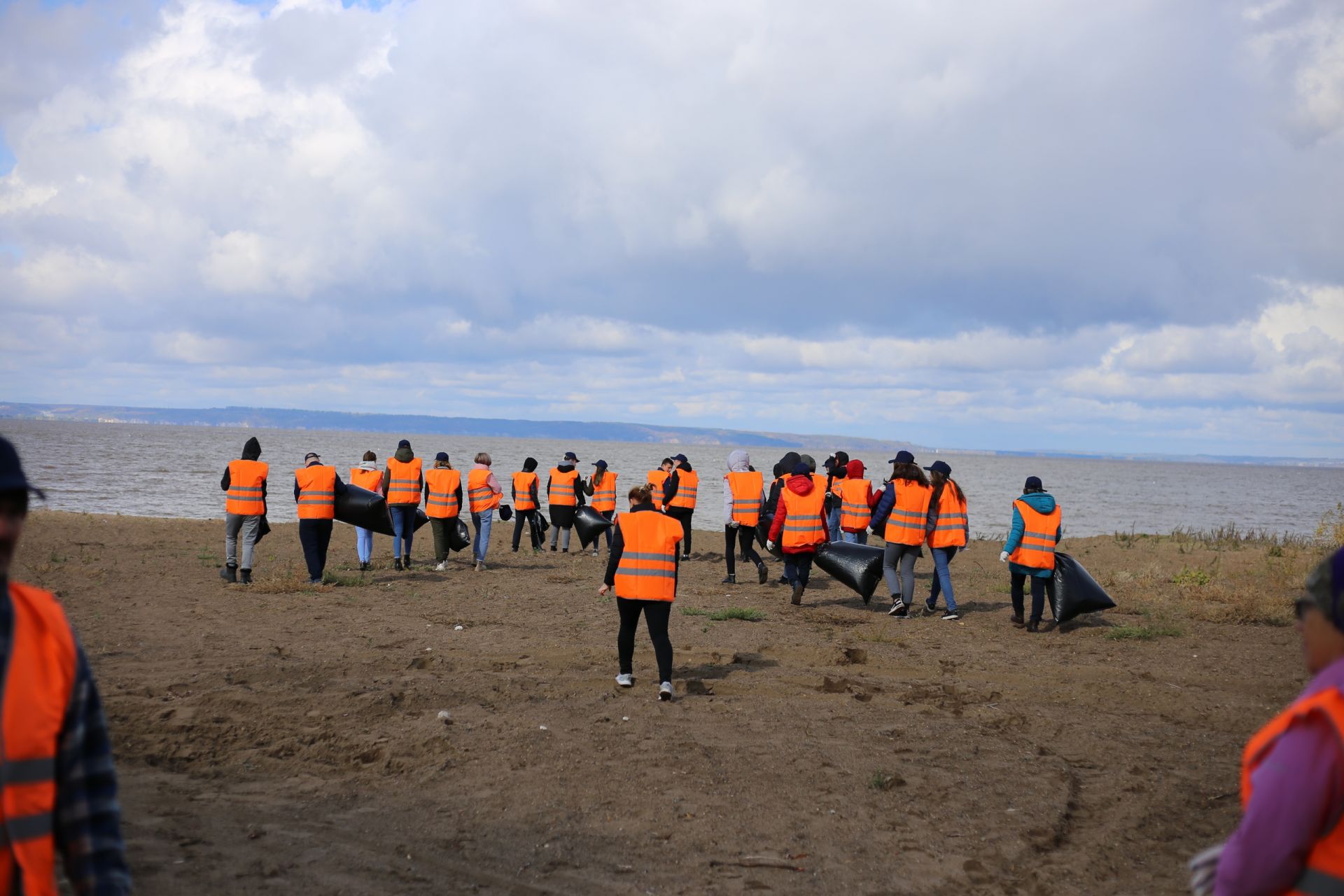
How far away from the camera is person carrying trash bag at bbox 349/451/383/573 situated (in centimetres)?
1554

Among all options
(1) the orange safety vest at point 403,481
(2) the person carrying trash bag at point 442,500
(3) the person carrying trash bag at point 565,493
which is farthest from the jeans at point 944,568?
(3) the person carrying trash bag at point 565,493

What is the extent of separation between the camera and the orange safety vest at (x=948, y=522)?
12.3m

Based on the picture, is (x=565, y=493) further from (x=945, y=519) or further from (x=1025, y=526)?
(x=1025, y=526)

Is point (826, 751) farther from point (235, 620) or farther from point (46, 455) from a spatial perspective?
point (46, 455)

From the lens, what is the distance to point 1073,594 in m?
11.7

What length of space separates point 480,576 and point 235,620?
5.15m

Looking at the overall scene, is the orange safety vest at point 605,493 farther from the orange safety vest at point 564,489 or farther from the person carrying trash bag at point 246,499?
the person carrying trash bag at point 246,499

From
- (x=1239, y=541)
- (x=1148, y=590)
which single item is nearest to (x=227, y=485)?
(x=1148, y=590)

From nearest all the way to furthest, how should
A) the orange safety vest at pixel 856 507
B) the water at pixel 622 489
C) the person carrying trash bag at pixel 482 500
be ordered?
the orange safety vest at pixel 856 507, the person carrying trash bag at pixel 482 500, the water at pixel 622 489

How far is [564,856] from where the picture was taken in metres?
5.18

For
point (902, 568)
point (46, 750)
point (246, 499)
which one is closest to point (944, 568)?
point (902, 568)

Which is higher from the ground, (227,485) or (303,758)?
(227,485)

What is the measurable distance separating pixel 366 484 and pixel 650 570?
8.72 metres

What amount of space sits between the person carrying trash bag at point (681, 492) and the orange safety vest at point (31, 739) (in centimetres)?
1457
